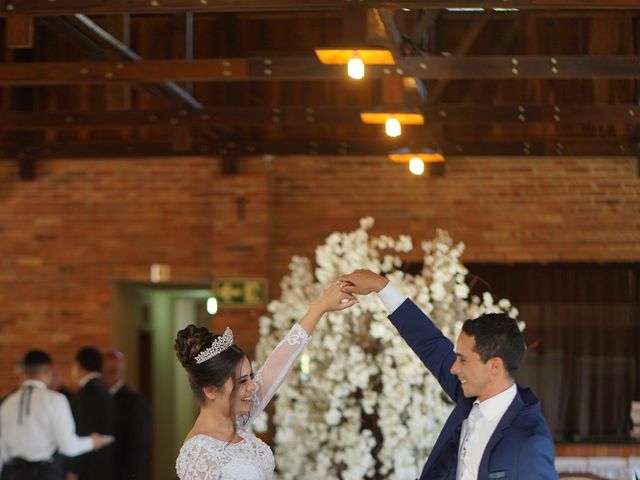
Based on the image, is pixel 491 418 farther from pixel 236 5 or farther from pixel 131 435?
pixel 131 435

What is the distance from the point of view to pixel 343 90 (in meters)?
11.4

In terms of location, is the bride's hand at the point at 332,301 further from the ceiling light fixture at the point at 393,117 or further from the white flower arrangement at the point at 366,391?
the ceiling light fixture at the point at 393,117

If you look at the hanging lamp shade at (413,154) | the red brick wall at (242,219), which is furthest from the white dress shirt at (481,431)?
the red brick wall at (242,219)

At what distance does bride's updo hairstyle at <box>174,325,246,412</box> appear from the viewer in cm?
404

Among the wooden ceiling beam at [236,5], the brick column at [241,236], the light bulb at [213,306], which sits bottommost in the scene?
the light bulb at [213,306]

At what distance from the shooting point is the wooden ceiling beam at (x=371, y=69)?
791 centimetres

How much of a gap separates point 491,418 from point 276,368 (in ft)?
2.60

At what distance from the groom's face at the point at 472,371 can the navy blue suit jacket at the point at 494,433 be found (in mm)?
112

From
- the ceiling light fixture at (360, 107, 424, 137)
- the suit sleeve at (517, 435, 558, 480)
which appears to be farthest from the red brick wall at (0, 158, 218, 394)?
the suit sleeve at (517, 435, 558, 480)

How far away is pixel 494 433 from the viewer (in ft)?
12.7

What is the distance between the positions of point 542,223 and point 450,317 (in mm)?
4997

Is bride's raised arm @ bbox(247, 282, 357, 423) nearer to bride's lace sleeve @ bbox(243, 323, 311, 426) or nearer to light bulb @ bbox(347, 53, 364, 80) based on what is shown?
bride's lace sleeve @ bbox(243, 323, 311, 426)

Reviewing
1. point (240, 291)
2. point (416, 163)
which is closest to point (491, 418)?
point (416, 163)

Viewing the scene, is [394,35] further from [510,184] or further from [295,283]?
[510,184]
